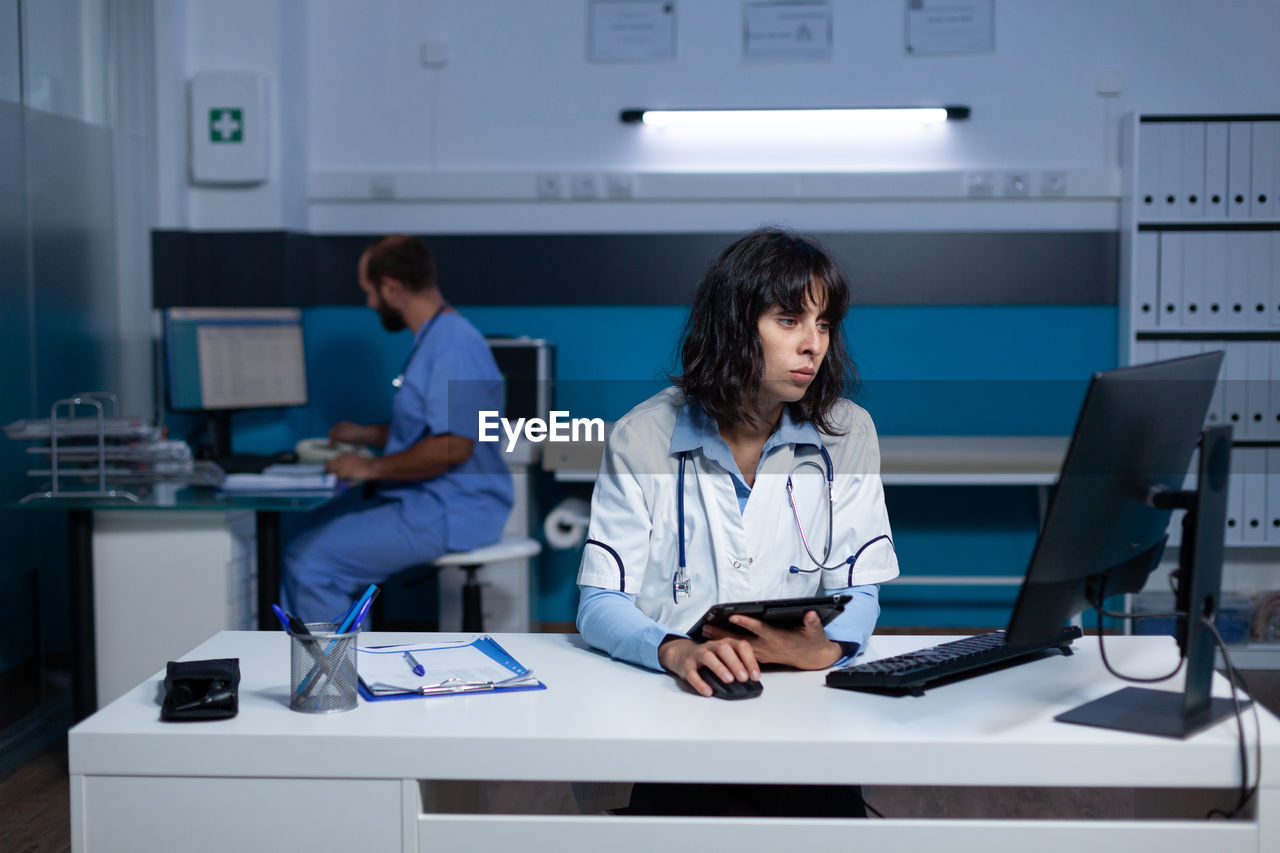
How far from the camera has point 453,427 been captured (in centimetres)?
303

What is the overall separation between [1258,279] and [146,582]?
3477 mm

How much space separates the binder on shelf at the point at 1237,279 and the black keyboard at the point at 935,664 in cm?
263

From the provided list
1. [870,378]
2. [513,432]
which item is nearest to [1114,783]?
[513,432]

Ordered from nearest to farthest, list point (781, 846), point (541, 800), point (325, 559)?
point (781, 846), point (541, 800), point (325, 559)

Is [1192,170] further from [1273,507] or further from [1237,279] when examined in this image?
[1273,507]

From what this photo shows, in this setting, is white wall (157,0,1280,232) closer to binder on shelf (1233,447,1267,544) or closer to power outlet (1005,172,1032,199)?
power outlet (1005,172,1032,199)

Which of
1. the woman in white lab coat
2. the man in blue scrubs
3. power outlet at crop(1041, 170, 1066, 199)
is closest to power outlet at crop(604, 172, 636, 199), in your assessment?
the man in blue scrubs

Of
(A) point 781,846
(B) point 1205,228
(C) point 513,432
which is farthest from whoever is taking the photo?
(B) point 1205,228

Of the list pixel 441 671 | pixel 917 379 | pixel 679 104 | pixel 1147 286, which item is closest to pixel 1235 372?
pixel 1147 286

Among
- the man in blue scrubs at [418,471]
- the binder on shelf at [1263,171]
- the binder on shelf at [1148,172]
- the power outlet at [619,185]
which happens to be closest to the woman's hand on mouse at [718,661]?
the man in blue scrubs at [418,471]

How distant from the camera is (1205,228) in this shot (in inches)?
146

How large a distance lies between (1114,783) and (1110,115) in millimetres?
3279

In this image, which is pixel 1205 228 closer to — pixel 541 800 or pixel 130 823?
pixel 541 800

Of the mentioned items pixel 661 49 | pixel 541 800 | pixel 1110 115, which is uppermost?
→ pixel 661 49
